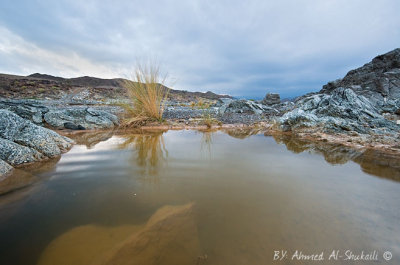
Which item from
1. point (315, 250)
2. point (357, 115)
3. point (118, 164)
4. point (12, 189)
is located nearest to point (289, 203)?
point (315, 250)

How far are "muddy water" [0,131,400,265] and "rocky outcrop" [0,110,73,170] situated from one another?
456 millimetres

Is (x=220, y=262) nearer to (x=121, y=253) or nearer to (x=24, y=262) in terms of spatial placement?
(x=121, y=253)

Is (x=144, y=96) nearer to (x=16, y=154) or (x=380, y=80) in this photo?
(x=16, y=154)

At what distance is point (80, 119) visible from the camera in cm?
418

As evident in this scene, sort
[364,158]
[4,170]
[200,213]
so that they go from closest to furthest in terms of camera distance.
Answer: [200,213] < [4,170] < [364,158]

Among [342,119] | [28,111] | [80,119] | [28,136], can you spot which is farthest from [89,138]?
[342,119]

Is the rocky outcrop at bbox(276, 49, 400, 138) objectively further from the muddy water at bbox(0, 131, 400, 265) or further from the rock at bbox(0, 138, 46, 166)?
the rock at bbox(0, 138, 46, 166)

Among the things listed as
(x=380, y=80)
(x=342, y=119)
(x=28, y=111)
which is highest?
(x=380, y=80)

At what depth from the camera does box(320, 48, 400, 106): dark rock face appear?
7.62 meters

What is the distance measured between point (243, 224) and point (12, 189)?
5.61 ft

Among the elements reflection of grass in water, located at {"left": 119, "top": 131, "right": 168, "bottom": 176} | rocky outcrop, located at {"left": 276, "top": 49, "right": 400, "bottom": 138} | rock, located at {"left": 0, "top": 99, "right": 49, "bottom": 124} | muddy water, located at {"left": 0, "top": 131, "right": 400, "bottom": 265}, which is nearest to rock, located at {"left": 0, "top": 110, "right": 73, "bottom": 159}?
muddy water, located at {"left": 0, "top": 131, "right": 400, "bottom": 265}

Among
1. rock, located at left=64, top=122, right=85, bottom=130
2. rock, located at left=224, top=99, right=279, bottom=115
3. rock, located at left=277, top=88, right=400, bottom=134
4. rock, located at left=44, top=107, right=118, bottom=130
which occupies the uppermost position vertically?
rock, located at left=224, top=99, right=279, bottom=115

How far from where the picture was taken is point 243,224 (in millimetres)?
933

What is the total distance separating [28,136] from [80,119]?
219 centimetres
